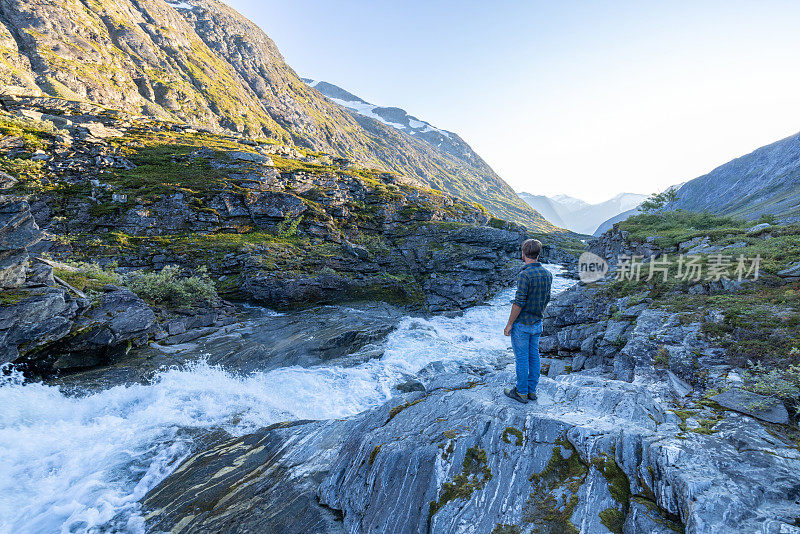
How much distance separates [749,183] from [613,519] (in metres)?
93.5

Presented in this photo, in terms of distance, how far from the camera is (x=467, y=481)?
6086 millimetres

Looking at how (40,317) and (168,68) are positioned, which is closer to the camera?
(40,317)

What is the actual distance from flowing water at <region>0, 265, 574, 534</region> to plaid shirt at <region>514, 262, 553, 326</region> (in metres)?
9.81

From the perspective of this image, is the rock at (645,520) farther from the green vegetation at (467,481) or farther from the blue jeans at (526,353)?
the blue jeans at (526,353)

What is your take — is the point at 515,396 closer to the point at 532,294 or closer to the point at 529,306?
the point at 529,306

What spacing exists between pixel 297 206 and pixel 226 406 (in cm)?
3029

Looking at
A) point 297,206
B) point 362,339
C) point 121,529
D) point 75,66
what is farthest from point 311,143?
point 121,529

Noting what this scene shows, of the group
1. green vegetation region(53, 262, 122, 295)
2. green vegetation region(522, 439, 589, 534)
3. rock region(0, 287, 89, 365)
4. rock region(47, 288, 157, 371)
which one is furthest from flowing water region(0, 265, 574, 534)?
green vegetation region(522, 439, 589, 534)

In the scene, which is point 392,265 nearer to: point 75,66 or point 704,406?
point 704,406

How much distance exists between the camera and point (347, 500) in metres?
6.91

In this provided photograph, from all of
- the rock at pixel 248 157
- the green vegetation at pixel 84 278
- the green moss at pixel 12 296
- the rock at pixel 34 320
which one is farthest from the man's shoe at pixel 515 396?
the rock at pixel 248 157

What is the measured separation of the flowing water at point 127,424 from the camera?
297 inches

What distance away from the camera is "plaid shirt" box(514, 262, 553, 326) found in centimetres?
707

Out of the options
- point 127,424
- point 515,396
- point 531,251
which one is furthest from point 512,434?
point 127,424
